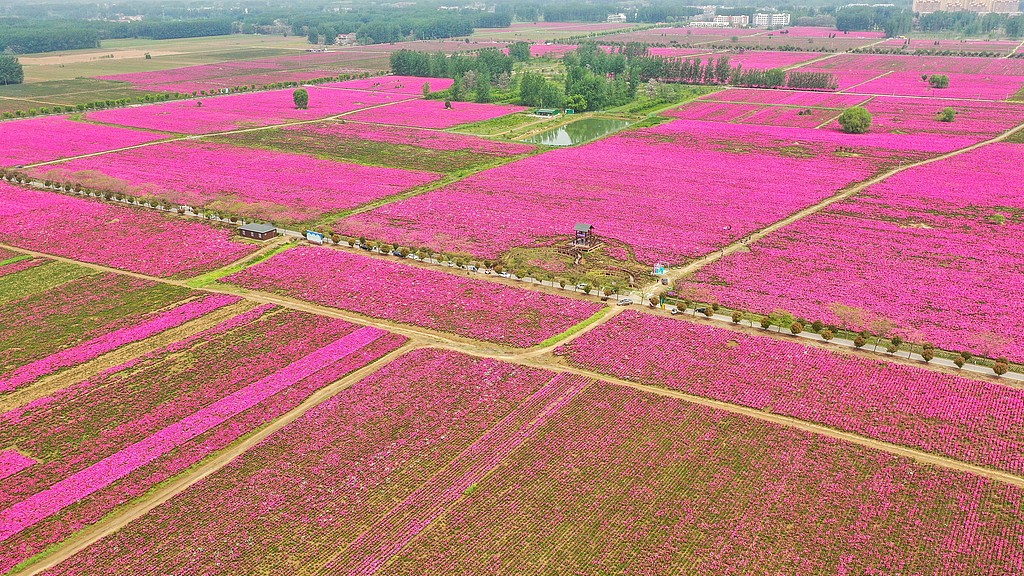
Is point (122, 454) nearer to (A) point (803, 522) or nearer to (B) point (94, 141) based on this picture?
(A) point (803, 522)

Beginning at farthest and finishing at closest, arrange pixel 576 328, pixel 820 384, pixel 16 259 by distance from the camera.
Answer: pixel 16 259
pixel 576 328
pixel 820 384

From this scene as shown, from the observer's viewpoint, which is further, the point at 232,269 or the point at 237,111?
the point at 237,111

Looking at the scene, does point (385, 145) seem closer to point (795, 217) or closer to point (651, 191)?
point (651, 191)

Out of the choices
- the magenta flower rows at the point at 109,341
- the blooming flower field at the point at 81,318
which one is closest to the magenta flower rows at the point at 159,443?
the magenta flower rows at the point at 109,341

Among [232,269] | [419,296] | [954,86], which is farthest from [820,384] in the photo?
[954,86]

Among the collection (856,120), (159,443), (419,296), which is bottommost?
(159,443)

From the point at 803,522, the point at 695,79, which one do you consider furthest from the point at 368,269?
the point at 695,79
